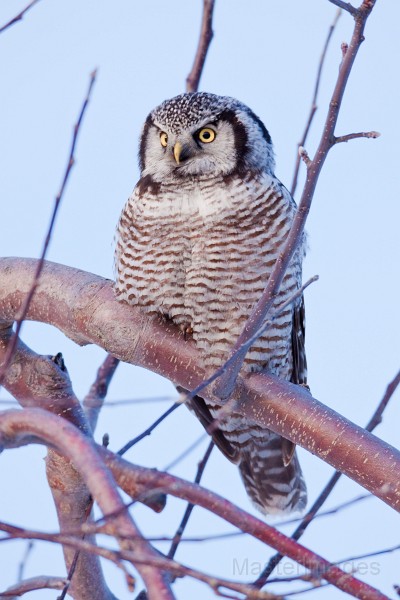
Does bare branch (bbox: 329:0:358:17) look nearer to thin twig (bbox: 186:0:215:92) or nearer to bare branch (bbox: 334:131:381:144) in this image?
bare branch (bbox: 334:131:381:144)

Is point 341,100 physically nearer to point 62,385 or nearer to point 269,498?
point 62,385

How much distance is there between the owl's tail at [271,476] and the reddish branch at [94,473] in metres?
2.88

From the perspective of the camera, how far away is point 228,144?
4.05 meters

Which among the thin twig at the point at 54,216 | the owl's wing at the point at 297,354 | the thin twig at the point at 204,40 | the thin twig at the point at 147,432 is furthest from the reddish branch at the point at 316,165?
the thin twig at the point at 204,40

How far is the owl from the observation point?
12.1ft

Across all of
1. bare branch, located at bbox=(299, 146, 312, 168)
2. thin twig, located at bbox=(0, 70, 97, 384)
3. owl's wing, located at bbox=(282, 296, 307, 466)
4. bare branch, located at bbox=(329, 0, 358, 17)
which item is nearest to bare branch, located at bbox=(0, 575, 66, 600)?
thin twig, located at bbox=(0, 70, 97, 384)

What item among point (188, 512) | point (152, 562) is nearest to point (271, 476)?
point (188, 512)

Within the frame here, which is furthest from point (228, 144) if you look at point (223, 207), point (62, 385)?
point (62, 385)

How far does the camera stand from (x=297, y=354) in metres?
4.19

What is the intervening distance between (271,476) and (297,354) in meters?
0.70

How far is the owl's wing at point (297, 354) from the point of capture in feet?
13.5

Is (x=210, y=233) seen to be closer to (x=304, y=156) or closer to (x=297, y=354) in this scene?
(x=297, y=354)

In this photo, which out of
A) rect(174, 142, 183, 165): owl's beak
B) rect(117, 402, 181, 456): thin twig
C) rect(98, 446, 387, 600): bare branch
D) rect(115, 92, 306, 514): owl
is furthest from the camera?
rect(174, 142, 183, 165): owl's beak

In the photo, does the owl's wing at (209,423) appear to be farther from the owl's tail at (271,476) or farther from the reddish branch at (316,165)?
the reddish branch at (316,165)
